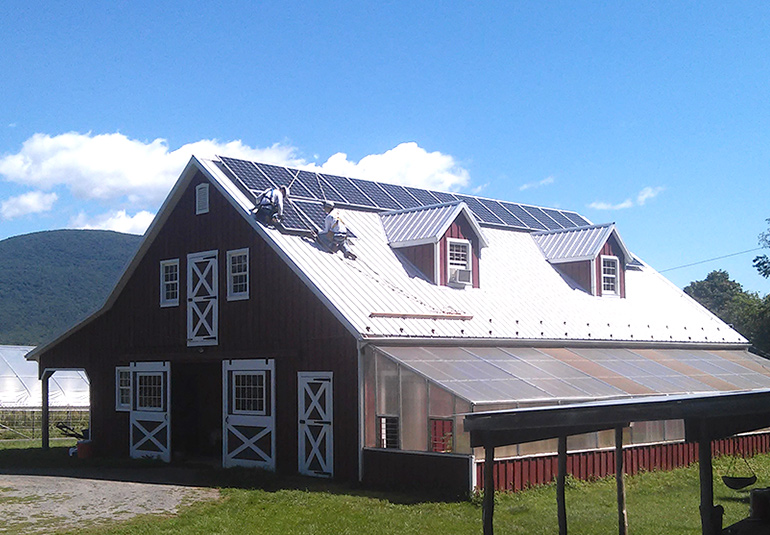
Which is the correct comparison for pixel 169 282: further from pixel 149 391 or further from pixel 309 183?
pixel 309 183

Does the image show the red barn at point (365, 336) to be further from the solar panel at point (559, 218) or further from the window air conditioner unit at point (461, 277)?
the solar panel at point (559, 218)

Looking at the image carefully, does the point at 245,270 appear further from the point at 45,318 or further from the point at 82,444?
the point at 45,318

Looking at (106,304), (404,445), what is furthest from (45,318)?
(404,445)

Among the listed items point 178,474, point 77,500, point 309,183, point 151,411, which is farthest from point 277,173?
point 77,500

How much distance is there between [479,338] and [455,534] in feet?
26.5

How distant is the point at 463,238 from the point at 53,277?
15218 cm

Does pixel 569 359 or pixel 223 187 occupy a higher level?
pixel 223 187

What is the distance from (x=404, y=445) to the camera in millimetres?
20078

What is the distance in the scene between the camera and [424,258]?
1015 inches

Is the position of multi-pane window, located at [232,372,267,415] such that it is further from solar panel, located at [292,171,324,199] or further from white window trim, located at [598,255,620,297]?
white window trim, located at [598,255,620,297]

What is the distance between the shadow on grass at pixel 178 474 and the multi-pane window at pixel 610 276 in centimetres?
1324

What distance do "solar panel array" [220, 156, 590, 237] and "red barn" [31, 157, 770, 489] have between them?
97 millimetres

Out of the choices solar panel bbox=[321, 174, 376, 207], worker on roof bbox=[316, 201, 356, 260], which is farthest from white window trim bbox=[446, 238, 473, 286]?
solar panel bbox=[321, 174, 376, 207]

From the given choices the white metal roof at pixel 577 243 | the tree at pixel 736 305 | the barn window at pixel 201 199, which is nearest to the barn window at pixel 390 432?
the barn window at pixel 201 199
